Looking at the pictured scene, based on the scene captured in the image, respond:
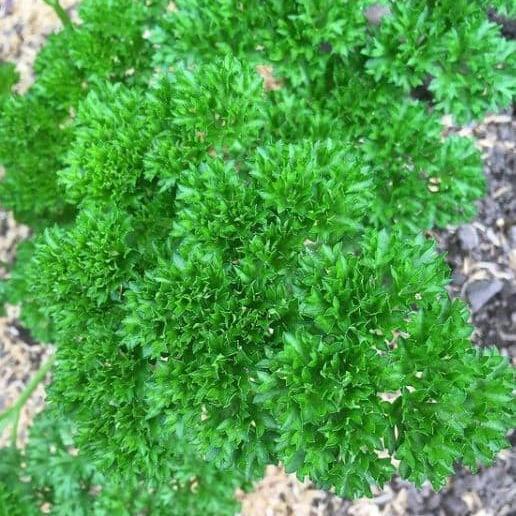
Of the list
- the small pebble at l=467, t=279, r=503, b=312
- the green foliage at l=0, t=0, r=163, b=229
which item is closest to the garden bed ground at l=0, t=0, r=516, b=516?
the small pebble at l=467, t=279, r=503, b=312

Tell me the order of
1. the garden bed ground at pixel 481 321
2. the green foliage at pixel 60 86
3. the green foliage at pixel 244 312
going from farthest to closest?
1. the garden bed ground at pixel 481 321
2. the green foliage at pixel 60 86
3. the green foliage at pixel 244 312

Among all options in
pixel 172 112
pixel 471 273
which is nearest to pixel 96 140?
pixel 172 112

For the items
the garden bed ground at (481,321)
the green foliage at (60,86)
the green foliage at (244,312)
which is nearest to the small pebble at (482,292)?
the garden bed ground at (481,321)

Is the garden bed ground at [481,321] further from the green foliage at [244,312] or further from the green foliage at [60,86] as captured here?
the green foliage at [60,86]

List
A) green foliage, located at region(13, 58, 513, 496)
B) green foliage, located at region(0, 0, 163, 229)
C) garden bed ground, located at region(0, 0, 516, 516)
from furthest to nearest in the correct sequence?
1. garden bed ground, located at region(0, 0, 516, 516)
2. green foliage, located at region(0, 0, 163, 229)
3. green foliage, located at region(13, 58, 513, 496)

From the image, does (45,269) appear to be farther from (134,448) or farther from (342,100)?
(342,100)

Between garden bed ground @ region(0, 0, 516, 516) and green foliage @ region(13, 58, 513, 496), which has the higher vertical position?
green foliage @ region(13, 58, 513, 496)

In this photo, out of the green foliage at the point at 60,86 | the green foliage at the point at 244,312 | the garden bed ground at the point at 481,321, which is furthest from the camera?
the garden bed ground at the point at 481,321

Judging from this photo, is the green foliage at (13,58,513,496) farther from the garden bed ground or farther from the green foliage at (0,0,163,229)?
the garden bed ground

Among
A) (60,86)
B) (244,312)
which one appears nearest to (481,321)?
(244,312)

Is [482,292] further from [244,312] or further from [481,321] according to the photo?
[244,312]

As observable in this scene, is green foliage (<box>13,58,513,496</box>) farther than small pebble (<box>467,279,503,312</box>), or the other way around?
small pebble (<box>467,279,503,312</box>)
